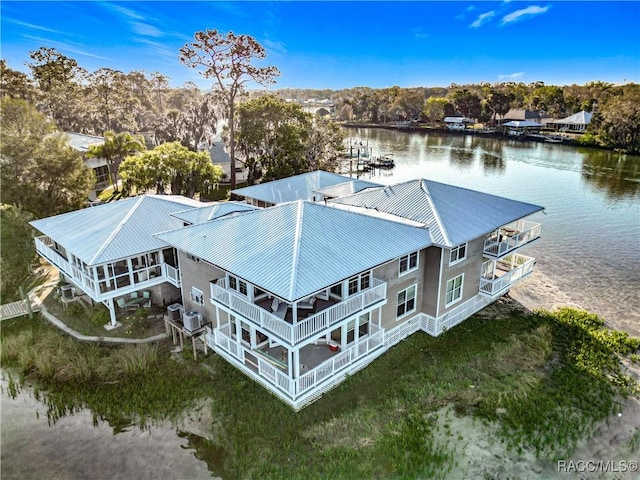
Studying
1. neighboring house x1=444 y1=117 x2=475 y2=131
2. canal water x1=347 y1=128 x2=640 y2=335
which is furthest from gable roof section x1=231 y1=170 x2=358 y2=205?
neighboring house x1=444 y1=117 x2=475 y2=131

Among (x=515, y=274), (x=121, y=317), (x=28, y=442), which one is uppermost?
(x=515, y=274)

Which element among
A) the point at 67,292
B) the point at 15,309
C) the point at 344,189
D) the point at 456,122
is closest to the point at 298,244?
the point at 67,292

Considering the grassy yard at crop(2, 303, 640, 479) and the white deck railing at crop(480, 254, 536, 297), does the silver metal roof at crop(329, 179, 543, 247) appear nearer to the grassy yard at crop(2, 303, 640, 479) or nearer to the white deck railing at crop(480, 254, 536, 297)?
the white deck railing at crop(480, 254, 536, 297)

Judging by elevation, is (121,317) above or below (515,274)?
below

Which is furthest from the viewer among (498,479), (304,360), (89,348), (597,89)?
(597,89)

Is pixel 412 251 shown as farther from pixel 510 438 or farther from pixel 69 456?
pixel 69 456

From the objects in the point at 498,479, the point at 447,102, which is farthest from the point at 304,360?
the point at 447,102

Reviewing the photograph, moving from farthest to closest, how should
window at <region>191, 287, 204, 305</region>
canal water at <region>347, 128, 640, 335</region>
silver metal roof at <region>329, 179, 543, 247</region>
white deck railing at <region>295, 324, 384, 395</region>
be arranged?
canal water at <region>347, 128, 640, 335</region> → window at <region>191, 287, 204, 305</region> → silver metal roof at <region>329, 179, 543, 247</region> → white deck railing at <region>295, 324, 384, 395</region>
